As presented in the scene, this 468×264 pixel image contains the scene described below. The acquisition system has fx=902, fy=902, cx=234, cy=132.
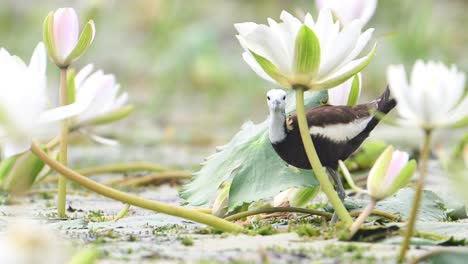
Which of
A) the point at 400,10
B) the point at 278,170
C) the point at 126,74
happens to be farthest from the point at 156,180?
the point at 126,74

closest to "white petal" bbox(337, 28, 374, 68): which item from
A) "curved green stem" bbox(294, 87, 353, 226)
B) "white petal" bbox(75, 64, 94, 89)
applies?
"curved green stem" bbox(294, 87, 353, 226)

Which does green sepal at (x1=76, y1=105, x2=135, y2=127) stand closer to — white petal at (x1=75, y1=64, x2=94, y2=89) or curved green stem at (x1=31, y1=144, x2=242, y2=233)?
white petal at (x1=75, y1=64, x2=94, y2=89)

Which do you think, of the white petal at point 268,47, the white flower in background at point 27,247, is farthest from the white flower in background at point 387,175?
the white flower in background at point 27,247

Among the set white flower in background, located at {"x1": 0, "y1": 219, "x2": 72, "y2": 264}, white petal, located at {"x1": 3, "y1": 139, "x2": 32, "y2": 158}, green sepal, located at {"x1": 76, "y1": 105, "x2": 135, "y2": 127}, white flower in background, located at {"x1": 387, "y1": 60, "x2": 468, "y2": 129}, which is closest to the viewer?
white flower in background, located at {"x1": 0, "y1": 219, "x2": 72, "y2": 264}

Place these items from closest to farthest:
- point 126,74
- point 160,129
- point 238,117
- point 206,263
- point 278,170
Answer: point 206,263 < point 278,170 < point 160,129 < point 238,117 < point 126,74

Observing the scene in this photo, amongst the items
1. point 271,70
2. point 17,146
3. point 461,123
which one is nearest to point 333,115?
point 271,70

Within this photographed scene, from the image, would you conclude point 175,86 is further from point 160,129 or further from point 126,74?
point 126,74
